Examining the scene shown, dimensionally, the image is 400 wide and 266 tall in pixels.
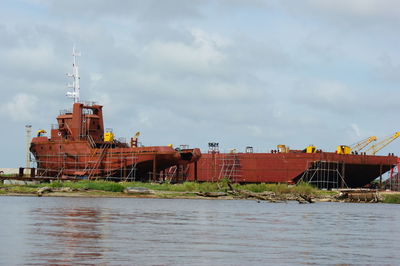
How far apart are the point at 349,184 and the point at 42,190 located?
53.2m

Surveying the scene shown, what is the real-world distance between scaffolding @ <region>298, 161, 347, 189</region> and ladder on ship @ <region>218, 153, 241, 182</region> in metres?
10.0

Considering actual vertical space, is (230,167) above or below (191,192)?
above

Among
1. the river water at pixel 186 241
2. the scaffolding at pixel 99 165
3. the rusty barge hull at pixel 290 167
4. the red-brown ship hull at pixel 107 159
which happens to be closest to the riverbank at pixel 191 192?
the red-brown ship hull at pixel 107 159

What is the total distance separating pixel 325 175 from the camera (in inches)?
4171

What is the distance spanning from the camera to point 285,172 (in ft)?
342

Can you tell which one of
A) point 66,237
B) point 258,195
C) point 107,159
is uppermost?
point 107,159

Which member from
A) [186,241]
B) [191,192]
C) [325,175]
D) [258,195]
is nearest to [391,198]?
[325,175]

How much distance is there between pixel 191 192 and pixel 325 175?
31292 millimetres

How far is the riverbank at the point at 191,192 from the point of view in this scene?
250ft

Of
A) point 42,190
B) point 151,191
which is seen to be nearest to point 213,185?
point 151,191

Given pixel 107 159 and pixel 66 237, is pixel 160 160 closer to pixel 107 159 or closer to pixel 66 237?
pixel 107 159

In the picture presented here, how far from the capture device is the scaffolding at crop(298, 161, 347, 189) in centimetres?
10319

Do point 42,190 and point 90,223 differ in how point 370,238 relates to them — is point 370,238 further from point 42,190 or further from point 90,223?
point 42,190

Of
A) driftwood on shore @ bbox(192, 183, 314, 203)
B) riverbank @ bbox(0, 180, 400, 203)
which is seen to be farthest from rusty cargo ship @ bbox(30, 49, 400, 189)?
driftwood on shore @ bbox(192, 183, 314, 203)
